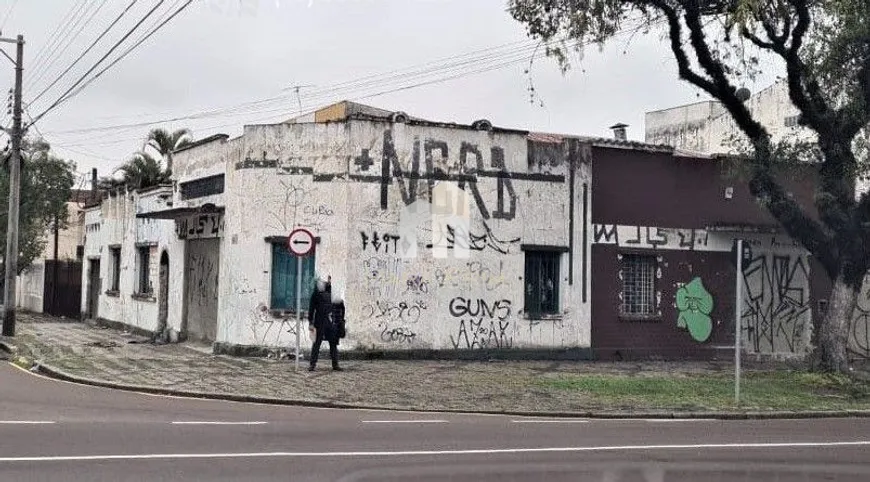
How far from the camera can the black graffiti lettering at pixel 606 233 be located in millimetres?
20703

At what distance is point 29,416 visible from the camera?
10422mm

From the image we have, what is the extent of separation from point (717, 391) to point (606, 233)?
626cm

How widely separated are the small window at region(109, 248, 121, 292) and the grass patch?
1760cm

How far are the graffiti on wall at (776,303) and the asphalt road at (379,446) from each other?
31.1 feet

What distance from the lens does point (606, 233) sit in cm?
2080

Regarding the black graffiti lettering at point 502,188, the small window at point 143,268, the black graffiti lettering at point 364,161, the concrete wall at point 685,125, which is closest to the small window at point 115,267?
the small window at point 143,268

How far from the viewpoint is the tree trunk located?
17.0 meters

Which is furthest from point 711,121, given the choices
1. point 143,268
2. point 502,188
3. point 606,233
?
point 143,268

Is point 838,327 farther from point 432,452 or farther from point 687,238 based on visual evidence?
point 432,452

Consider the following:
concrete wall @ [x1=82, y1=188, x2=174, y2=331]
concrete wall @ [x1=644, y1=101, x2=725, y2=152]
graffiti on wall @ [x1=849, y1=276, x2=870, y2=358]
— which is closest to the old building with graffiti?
concrete wall @ [x1=82, y1=188, x2=174, y2=331]

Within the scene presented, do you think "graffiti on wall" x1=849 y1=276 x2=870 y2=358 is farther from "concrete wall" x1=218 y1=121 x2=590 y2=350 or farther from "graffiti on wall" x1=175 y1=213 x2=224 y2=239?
"graffiti on wall" x1=175 y1=213 x2=224 y2=239

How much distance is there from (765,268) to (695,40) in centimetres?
831

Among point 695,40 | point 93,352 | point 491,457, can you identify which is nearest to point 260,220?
point 93,352

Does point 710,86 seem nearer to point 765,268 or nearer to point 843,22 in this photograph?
point 843,22
